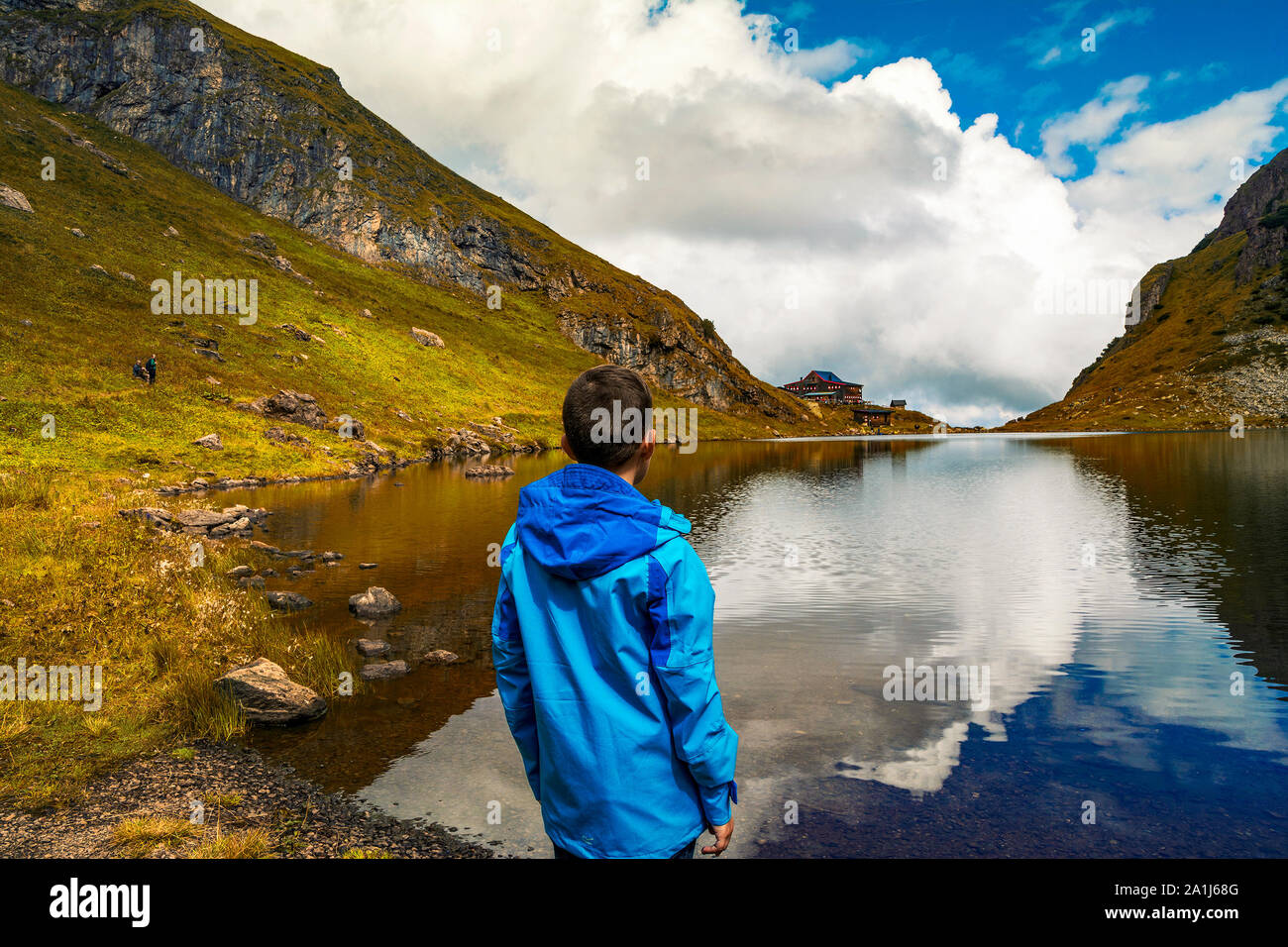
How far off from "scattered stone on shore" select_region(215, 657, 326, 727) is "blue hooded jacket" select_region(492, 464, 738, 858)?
10950 millimetres

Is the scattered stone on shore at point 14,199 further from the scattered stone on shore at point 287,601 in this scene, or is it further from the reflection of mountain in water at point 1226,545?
the reflection of mountain in water at point 1226,545

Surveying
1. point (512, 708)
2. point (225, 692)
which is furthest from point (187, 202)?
point (512, 708)

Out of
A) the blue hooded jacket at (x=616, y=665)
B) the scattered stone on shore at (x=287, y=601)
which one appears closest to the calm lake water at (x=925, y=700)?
the scattered stone on shore at (x=287, y=601)

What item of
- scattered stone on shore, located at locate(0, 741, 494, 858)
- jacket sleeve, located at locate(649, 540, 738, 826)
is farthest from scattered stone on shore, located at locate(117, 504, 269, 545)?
jacket sleeve, located at locate(649, 540, 738, 826)

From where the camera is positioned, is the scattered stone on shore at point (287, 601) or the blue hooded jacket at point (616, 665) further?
the scattered stone on shore at point (287, 601)

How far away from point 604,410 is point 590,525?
78 centimetres

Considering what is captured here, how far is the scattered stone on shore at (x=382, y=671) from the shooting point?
1575 cm

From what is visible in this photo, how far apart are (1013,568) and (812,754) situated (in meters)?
21.0

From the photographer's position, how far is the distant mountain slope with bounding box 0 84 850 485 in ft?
177

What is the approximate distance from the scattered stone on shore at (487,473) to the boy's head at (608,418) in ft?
206

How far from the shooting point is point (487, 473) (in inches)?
2687

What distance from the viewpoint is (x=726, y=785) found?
4.33 metres
